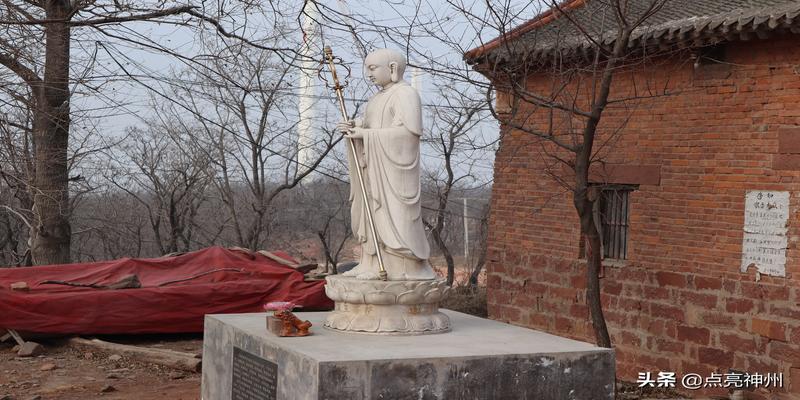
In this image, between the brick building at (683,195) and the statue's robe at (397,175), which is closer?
the statue's robe at (397,175)

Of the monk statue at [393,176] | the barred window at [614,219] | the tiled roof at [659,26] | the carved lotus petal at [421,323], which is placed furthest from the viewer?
the barred window at [614,219]

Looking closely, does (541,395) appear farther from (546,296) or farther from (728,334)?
(546,296)

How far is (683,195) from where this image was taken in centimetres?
1123

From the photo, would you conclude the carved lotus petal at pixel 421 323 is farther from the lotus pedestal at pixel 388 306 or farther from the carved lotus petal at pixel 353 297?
the carved lotus petal at pixel 353 297

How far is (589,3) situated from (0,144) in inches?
353

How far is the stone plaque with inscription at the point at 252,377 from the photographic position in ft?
22.8

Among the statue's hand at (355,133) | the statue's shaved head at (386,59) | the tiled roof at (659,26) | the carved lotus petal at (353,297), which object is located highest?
the tiled roof at (659,26)

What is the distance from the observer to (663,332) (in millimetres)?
11516

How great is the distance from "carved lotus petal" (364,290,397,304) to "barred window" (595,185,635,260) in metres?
5.43

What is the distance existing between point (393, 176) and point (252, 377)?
5.87ft

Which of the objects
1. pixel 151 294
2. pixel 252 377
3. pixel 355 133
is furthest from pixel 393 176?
pixel 151 294

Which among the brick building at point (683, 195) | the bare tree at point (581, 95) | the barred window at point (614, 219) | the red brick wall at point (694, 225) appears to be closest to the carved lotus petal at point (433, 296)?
the bare tree at point (581, 95)

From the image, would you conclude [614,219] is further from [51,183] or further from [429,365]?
[51,183]

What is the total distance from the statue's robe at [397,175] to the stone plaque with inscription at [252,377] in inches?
47.0
